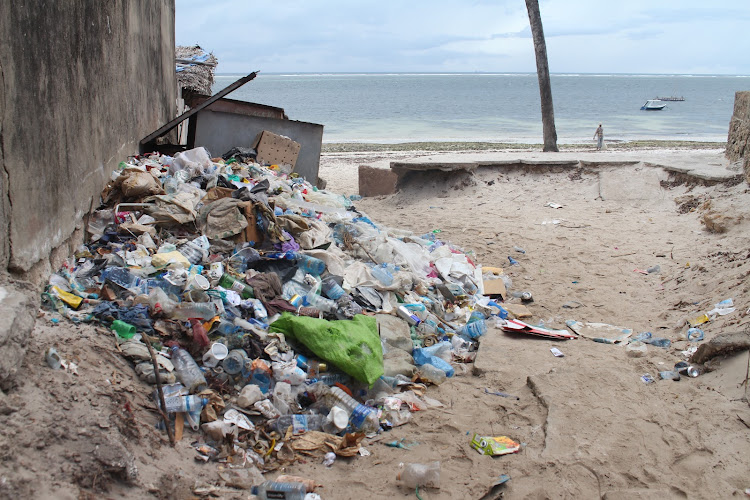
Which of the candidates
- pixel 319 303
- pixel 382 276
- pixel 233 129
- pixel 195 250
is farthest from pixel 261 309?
pixel 233 129

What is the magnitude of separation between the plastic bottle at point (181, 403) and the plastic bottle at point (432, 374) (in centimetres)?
149

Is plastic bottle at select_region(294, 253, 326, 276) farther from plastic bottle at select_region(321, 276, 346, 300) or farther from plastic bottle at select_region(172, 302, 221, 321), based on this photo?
plastic bottle at select_region(172, 302, 221, 321)

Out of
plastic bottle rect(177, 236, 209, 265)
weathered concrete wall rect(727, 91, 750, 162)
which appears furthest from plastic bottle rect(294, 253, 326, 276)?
weathered concrete wall rect(727, 91, 750, 162)

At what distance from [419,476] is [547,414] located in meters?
0.92

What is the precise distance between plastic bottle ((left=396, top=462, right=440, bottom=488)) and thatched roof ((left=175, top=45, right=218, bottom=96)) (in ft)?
30.4

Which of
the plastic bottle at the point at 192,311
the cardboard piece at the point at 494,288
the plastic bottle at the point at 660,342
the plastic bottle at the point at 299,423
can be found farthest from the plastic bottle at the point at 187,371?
the plastic bottle at the point at 660,342

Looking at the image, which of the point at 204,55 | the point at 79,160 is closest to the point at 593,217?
the point at 79,160

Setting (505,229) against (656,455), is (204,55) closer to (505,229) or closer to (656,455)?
(505,229)

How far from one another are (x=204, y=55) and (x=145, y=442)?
11820 mm

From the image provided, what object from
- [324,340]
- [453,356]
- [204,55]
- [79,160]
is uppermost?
[204,55]

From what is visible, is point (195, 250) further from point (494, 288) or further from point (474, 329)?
point (494, 288)

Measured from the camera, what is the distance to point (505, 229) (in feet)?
24.8

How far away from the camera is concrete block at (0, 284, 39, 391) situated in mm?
2131

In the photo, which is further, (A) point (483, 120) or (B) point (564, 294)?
(A) point (483, 120)
